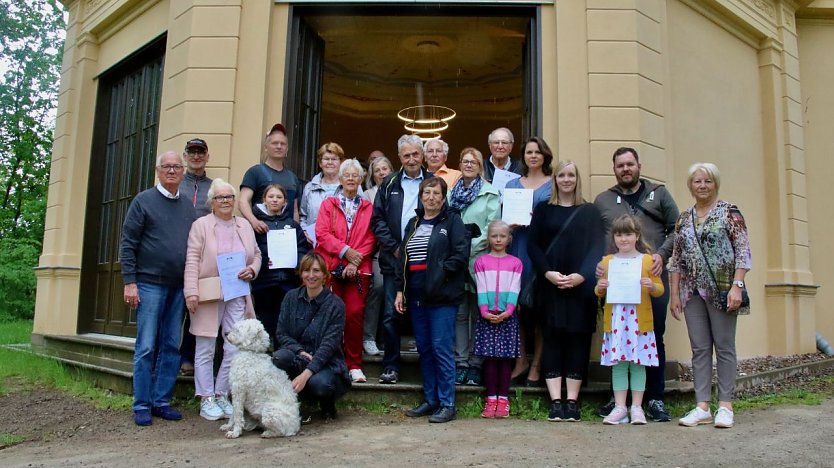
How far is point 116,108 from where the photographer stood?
791 cm

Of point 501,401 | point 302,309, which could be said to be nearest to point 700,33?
point 501,401

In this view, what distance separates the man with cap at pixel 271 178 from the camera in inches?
198

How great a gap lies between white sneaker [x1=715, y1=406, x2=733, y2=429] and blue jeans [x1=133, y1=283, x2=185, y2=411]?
3664mm

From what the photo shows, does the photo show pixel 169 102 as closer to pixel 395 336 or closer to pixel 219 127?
pixel 219 127

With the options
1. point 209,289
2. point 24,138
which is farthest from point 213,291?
point 24,138

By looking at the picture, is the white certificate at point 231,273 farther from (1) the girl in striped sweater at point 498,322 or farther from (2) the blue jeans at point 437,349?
(1) the girl in striped sweater at point 498,322

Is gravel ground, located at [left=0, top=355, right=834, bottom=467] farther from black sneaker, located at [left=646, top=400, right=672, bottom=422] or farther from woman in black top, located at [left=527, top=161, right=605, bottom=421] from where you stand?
woman in black top, located at [left=527, top=161, right=605, bottom=421]

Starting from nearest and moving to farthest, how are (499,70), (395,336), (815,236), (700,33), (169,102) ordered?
1. (395,336)
2. (169,102)
3. (700,33)
4. (815,236)
5. (499,70)

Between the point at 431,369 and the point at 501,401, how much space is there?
21.0 inches

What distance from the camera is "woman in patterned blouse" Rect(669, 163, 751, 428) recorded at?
400 cm

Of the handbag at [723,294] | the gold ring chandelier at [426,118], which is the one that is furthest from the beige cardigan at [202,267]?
the gold ring chandelier at [426,118]

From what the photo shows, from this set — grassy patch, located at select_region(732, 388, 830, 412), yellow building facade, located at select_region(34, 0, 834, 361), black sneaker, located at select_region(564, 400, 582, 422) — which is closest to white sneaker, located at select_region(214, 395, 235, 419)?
yellow building facade, located at select_region(34, 0, 834, 361)

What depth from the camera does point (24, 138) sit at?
1583cm

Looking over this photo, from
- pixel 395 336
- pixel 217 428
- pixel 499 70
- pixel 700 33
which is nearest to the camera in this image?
pixel 217 428
